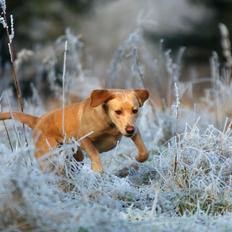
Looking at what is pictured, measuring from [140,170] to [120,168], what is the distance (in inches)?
7.9

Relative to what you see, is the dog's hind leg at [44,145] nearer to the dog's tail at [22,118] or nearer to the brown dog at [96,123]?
the brown dog at [96,123]

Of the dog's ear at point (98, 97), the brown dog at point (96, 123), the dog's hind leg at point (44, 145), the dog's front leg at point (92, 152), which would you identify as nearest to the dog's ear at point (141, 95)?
the brown dog at point (96, 123)

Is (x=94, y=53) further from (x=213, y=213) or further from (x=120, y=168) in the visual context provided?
(x=213, y=213)

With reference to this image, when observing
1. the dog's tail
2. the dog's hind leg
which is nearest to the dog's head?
the dog's hind leg

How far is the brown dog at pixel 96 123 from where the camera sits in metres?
5.28

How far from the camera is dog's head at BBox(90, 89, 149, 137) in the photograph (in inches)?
205

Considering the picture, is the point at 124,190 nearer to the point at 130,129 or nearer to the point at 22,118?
the point at 130,129

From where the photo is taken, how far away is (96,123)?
549 centimetres

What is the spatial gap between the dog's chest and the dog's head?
0.14 metres

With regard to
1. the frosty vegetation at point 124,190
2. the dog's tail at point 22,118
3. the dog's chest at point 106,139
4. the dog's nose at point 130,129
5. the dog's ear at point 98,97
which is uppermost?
the dog's ear at point 98,97

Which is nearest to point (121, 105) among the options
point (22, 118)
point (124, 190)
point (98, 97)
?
point (98, 97)

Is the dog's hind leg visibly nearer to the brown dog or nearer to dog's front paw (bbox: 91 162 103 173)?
the brown dog

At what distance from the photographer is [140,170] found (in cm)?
606

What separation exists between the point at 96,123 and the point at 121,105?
31 cm
